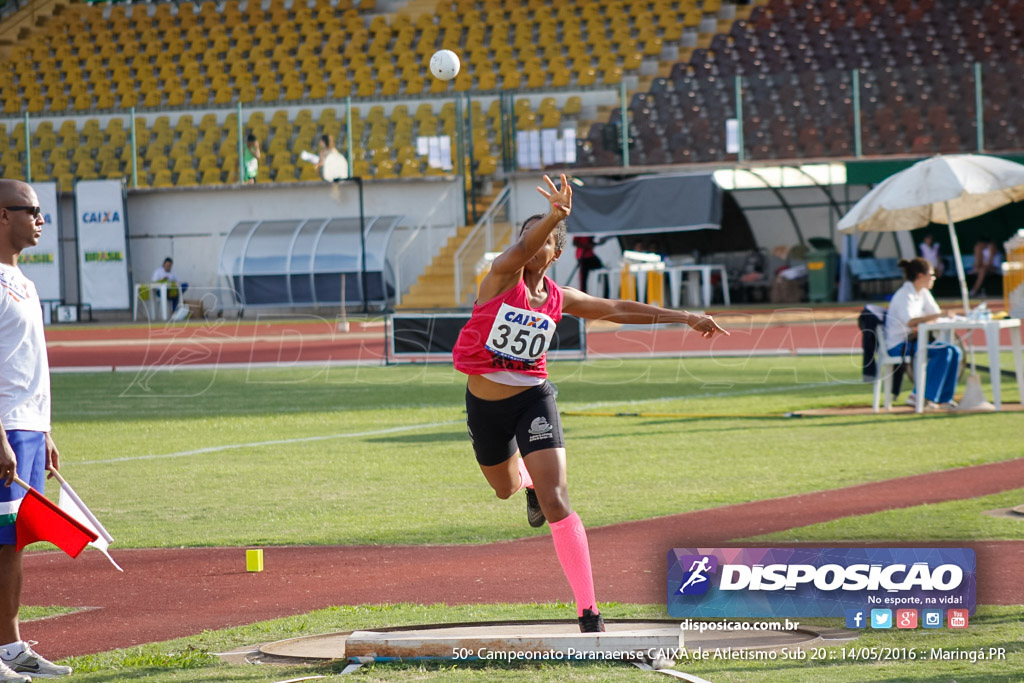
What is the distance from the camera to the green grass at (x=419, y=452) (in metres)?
9.89

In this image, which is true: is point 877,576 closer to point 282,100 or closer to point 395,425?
point 395,425

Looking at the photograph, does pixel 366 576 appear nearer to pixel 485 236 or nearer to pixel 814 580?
pixel 814 580

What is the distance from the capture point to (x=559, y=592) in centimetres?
732

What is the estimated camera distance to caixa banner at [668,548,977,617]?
532cm

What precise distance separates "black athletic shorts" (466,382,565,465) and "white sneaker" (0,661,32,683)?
2261 mm

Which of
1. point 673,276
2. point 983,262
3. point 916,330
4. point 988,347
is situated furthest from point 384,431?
point 983,262

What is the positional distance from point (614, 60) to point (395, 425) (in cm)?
2511

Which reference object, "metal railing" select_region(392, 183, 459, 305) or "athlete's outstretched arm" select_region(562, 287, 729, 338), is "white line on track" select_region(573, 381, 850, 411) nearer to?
"athlete's outstretched arm" select_region(562, 287, 729, 338)

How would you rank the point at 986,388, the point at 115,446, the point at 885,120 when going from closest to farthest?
the point at 115,446
the point at 986,388
the point at 885,120

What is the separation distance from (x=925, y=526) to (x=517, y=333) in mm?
3823

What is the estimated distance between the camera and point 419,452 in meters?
13.3

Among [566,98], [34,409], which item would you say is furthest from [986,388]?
[566,98]

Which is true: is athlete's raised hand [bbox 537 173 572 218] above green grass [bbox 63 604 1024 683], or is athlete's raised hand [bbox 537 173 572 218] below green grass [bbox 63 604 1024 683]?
above

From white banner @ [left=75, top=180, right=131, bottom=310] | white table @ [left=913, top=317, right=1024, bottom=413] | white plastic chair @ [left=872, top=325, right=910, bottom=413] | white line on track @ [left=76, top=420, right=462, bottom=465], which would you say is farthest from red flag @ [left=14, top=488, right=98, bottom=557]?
white banner @ [left=75, top=180, right=131, bottom=310]
